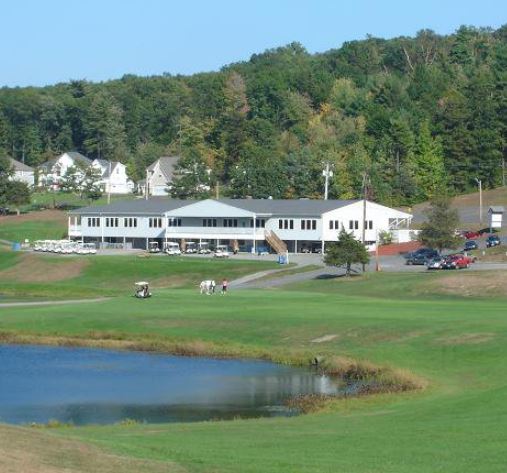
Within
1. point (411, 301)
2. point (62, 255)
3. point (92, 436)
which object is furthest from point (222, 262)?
point (92, 436)

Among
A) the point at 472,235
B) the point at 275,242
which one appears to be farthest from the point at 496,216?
the point at 275,242

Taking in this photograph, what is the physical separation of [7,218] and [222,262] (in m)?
54.9

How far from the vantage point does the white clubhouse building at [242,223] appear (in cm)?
12000

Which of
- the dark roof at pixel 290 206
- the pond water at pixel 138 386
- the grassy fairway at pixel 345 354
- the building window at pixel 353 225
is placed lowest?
the pond water at pixel 138 386

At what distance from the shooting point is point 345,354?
54312mm

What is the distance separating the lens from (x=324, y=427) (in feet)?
111

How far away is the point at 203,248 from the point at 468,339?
238ft

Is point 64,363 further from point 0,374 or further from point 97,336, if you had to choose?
point 97,336

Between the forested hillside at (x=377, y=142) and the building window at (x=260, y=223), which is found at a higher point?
the forested hillside at (x=377, y=142)

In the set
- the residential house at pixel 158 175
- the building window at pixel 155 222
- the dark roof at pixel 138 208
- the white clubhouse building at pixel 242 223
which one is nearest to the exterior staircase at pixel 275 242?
the white clubhouse building at pixel 242 223

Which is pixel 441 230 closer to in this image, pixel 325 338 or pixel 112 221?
pixel 112 221

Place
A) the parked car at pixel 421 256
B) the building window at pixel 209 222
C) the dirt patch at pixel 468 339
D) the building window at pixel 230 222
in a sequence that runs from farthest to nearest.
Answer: the building window at pixel 209 222, the building window at pixel 230 222, the parked car at pixel 421 256, the dirt patch at pixel 468 339

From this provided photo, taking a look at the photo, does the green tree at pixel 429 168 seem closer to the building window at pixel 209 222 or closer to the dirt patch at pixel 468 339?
the building window at pixel 209 222

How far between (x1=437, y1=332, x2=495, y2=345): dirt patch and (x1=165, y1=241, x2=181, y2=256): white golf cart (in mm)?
67050
